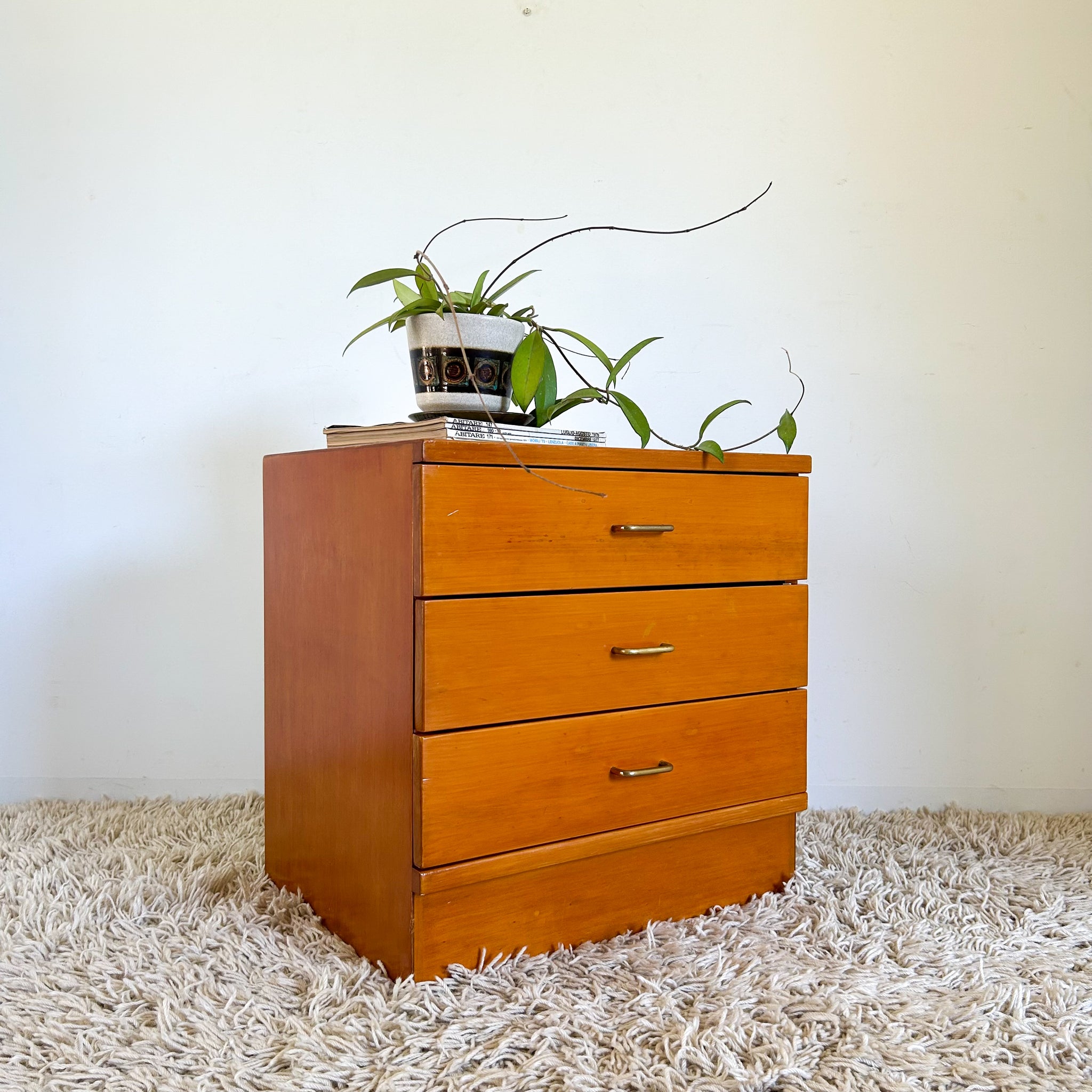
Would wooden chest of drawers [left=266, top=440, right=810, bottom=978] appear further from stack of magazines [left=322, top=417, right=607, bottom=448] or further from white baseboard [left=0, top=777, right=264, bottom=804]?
white baseboard [left=0, top=777, right=264, bottom=804]

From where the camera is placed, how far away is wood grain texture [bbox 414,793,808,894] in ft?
3.05

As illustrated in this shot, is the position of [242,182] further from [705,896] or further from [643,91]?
[705,896]

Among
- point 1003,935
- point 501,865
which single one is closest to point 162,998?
point 501,865

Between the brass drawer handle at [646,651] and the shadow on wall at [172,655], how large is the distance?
0.81m

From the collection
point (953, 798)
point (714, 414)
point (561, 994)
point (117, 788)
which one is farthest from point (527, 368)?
point (953, 798)

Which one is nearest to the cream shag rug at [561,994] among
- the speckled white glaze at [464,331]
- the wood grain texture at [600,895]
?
the wood grain texture at [600,895]

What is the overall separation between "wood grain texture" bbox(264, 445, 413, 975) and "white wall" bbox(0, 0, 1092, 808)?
470 mm

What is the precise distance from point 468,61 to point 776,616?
3.54 ft

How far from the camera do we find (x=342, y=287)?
1.57 metres

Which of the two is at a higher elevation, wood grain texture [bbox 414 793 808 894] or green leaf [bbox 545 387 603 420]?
green leaf [bbox 545 387 603 420]

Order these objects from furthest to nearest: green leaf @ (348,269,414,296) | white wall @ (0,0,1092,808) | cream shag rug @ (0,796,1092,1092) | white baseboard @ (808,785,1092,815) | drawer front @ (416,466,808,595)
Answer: white baseboard @ (808,785,1092,815)
white wall @ (0,0,1092,808)
green leaf @ (348,269,414,296)
drawer front @ (416,466,808,595)
cream shag rug @ (0,796,1092,1092)

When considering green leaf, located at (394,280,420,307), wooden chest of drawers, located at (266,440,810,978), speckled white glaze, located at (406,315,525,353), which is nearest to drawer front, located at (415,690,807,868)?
wooden chest of drawers, located at (266,440,810,978)

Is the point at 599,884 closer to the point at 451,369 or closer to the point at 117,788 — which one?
the point at 451,369

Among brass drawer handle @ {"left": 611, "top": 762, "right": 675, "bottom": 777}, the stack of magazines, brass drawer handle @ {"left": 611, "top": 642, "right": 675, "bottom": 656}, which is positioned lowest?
brass drawer handle @ {"left": 611, "top": 762, "right": 675, "bottom": 777}
